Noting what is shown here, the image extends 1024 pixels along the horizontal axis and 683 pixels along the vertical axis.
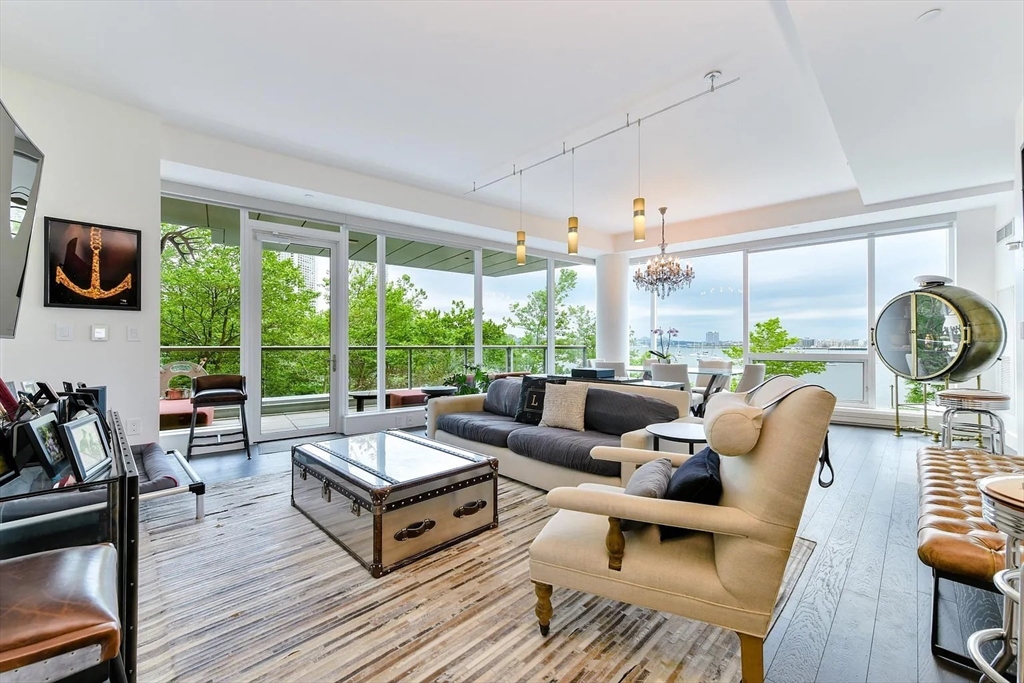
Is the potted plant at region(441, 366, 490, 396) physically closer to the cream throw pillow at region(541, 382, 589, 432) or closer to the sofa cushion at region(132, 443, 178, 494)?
the cream throw pillow at region(541, 382, 589, 432)

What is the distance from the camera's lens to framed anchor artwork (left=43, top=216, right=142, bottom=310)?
324cm

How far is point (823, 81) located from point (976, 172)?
301 cm

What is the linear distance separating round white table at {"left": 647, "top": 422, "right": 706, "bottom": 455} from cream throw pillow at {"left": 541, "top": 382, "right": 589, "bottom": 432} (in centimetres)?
64

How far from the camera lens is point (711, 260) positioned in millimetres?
7766

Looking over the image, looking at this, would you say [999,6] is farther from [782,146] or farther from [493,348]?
[493,348]

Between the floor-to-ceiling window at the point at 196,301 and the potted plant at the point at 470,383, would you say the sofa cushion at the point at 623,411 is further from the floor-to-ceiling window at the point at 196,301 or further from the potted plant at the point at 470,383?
the floor-to-ceiling window at the point at 196,301

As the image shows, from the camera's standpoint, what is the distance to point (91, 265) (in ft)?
11.1

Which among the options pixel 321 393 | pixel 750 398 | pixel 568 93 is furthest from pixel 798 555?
pixel 321 393

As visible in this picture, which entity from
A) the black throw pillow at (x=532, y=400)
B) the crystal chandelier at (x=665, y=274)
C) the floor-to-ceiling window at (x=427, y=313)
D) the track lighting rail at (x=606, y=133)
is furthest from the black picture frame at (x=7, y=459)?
the crystal chandelier at (x=665, y=274)

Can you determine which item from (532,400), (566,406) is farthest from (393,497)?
(532,400)

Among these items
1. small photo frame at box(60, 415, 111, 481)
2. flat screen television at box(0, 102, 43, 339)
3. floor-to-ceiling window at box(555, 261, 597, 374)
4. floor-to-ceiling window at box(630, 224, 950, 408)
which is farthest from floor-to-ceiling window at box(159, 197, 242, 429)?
floor-to-ceiling window at box(630, 224, 950, 408)

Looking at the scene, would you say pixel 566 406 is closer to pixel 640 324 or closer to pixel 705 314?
pixel 705 314

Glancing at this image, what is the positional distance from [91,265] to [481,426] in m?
3.29

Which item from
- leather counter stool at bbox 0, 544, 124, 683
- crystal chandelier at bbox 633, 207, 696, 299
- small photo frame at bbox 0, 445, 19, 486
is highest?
crystal chandelier at bbox 633, 207, 696, 299
